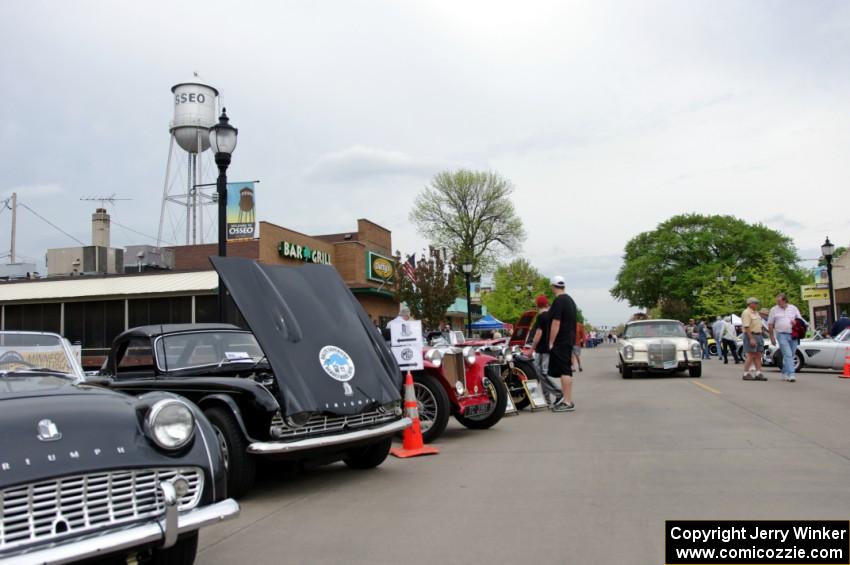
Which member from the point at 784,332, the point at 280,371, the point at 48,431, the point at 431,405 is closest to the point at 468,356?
the point at 431,405

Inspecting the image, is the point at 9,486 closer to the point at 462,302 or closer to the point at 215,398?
the point at 215,398

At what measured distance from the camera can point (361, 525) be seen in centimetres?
467

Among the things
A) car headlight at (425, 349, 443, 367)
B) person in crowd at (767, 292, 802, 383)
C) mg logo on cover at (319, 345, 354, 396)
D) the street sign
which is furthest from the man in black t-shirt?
the street sign

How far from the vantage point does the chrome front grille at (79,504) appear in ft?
9.29

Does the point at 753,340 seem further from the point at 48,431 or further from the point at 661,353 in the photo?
the point at 48,431

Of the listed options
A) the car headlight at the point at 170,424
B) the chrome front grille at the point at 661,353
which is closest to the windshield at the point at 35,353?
the car headlight at the point at 170,424

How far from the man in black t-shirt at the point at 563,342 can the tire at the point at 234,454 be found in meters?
6.03

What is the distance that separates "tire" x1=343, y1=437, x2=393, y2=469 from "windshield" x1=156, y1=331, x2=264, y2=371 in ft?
4.50

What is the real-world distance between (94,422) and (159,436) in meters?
0.31

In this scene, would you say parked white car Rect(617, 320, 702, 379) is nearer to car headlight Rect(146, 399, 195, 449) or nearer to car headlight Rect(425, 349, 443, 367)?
car headlight Rect(425, 349, 443, 367)

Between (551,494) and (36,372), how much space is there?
12.7 ft

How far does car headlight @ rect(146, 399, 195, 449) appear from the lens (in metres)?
3.39

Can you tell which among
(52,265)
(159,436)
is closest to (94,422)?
(159,436)

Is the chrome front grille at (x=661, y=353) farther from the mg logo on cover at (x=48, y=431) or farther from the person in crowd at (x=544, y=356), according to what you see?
the mg logo on cover at (x=48, y=431)
